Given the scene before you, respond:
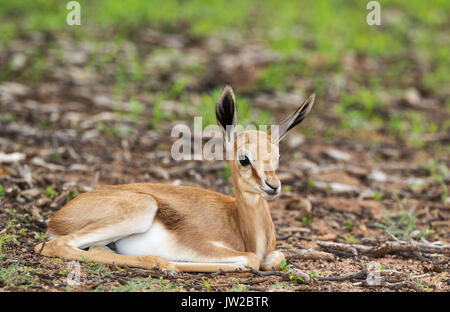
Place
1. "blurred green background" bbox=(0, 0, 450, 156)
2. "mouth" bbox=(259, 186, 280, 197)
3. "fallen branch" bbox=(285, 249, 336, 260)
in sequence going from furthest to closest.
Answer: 1. "blurred green background" bbox=(0, 0, 450, 156)
2. "fallen branch" bbox=(285, 249, 336, 260)
3. "mouth" bbox=(259, 186, 280, 197)

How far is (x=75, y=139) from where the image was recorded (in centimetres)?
888

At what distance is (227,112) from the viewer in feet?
17.9

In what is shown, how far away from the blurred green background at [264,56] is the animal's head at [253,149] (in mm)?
3804

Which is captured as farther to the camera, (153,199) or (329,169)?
(329,169)

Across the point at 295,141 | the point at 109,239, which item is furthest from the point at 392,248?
the point at 295,141

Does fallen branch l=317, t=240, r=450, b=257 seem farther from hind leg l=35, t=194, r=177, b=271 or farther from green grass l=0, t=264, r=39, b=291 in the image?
green grass l=0, t=264, r=39, b=291

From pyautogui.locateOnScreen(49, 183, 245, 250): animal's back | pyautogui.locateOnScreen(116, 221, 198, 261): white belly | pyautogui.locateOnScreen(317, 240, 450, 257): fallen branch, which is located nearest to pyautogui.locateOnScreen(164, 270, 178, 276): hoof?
pyautogui.locateOnScreen(116, 221, 198, 261): white belly

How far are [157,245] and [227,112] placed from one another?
1.29m

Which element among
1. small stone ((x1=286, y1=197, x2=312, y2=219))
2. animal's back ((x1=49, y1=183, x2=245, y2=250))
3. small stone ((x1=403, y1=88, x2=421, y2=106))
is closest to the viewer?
animal's back ((x1=49, y1=183, x2=245, y2=250))

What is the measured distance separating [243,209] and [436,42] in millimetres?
10753

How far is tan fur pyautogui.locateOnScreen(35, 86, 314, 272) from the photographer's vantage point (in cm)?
519

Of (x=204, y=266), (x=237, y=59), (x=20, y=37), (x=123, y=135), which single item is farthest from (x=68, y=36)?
(x=204, y=266)
